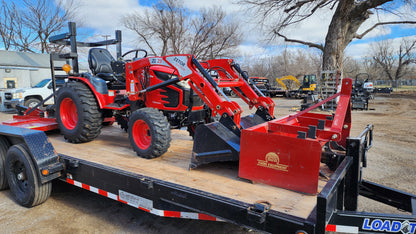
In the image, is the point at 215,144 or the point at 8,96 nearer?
the point at 215,144

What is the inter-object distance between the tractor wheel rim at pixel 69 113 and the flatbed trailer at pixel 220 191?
0.78m

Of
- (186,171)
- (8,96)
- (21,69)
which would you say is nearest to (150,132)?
(186,171)

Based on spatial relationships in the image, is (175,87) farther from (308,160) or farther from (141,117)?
(308,160)

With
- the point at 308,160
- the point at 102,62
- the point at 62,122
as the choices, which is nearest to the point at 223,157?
the point at 308,160

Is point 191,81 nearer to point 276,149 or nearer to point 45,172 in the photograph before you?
point 276,149

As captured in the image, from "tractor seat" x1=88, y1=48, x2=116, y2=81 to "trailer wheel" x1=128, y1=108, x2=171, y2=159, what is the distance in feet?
5.89

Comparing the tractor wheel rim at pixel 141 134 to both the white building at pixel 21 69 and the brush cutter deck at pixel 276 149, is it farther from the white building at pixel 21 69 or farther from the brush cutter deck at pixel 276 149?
the white building at pixel 21 69

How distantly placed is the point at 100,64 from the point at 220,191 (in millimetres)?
3919

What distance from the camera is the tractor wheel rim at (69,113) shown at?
15.2 ft

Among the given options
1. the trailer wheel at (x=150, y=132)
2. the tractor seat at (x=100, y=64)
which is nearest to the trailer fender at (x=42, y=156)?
the trailer wheel at (x=150, y=132)

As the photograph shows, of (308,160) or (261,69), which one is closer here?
(308,160)

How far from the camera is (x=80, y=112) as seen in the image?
Answer: 4.25m

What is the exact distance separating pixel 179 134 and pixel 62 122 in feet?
6.76

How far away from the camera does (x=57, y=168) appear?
3.31 m
